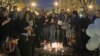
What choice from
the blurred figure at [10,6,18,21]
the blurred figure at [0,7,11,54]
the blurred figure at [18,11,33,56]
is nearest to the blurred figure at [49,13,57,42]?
the blurred figure at [18,11,33,56]

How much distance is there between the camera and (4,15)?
1249cm

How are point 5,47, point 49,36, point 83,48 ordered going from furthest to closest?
point 49,36 < point 83,48 < point 5,47

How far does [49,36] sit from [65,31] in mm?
737

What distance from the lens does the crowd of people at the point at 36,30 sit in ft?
41.2

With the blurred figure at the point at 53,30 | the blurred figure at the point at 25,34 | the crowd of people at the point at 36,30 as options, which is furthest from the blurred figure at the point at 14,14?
the blurred figure at the point at 53,30

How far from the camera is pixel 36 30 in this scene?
13695 mm

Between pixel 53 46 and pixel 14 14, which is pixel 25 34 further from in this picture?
pixel 53 46

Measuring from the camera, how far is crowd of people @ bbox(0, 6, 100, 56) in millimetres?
12559

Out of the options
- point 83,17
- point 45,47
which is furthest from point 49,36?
point 83,17

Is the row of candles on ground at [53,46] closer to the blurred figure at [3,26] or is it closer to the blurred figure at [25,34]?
the blurred figure at [25,34]

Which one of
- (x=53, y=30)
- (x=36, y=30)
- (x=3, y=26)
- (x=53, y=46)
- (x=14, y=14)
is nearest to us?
(x=3, y=26)

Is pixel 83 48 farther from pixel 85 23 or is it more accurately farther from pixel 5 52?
pixel 5 52

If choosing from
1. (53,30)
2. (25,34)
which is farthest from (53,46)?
(25,34)

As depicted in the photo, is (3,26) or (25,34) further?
(25,34)
